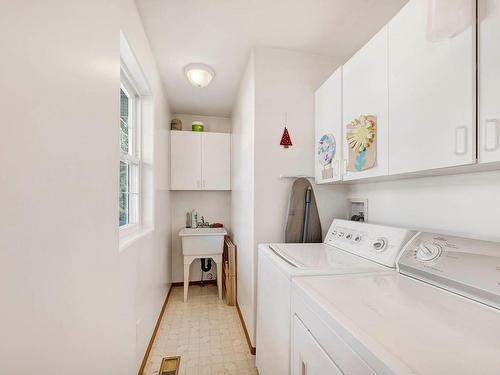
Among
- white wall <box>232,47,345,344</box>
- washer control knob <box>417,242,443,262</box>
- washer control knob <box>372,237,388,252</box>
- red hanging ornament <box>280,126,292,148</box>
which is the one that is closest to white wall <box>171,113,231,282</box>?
Result: white wall <box>232,47,345,344</box>

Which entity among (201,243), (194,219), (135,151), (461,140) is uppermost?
(135,151)

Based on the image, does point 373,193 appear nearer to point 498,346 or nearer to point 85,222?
point 498,346

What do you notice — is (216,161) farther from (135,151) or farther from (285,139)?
(285,139)

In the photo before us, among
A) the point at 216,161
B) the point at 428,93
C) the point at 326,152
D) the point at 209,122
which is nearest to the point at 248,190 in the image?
the point at 326,152

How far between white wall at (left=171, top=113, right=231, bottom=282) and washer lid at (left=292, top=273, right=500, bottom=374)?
2.67 metres

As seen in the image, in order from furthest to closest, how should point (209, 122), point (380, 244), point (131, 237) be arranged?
point (209, 122), point (131, 237), point (380, 244)

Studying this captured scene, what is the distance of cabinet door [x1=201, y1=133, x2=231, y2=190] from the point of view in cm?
329

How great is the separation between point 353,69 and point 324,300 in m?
1.34

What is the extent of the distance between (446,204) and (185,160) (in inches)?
111

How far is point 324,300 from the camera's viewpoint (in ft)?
2.76

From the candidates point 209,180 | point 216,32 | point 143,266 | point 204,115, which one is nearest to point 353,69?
point 216,32

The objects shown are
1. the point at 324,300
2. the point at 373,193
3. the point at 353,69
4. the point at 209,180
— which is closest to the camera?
the point at 324,300

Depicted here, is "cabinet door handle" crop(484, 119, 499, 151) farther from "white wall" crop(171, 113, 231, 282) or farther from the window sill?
"white wall" crop(171, 113, 231, 282)

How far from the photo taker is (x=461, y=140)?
2.78 feet
